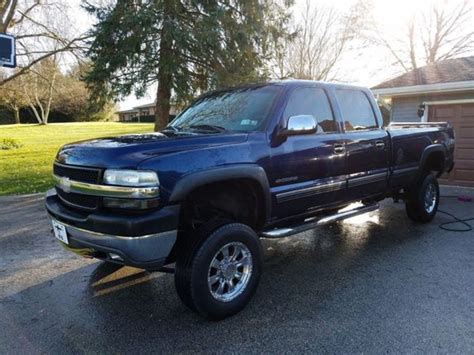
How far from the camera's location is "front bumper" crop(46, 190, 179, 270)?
3000 mm

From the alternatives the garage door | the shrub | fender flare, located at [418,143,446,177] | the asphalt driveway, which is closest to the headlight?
the asphalt driveway

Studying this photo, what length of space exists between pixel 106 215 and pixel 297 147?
2009mm

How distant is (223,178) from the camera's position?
11.3 feet

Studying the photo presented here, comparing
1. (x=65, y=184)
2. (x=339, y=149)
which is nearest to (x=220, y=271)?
(x=65, y=184)

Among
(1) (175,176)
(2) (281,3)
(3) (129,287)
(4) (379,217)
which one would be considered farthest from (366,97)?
(2) (281,3)

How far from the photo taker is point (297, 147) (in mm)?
4133

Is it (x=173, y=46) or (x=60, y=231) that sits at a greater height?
(x=173, y=46)

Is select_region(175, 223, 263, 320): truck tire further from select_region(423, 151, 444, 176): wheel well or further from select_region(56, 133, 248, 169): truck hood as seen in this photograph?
select_region(423, 151, 444, 176): wheel well

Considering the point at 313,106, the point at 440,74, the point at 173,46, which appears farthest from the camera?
the point at 440,74

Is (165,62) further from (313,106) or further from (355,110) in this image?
(313,106)

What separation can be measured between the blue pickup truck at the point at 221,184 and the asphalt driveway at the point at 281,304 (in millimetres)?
395

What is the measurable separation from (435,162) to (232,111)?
14.0ft

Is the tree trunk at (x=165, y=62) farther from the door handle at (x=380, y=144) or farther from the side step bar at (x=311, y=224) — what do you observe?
the side step bar at (x=311, y=224)

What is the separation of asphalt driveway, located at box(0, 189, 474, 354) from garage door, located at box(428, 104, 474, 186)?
5.37 meters
